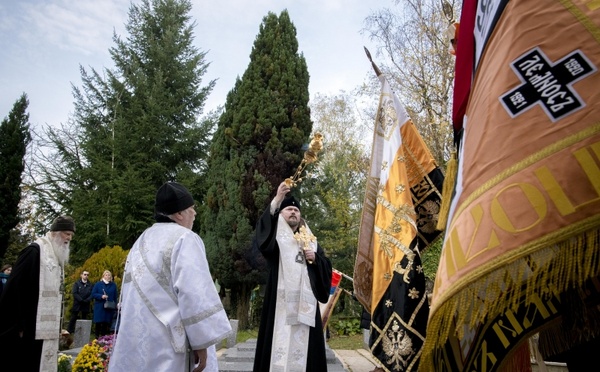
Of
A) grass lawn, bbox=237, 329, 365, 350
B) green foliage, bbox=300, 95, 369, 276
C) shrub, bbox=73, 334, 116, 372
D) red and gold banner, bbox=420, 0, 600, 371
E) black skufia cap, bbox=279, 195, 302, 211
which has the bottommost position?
red and gold banner, bbox=420, 0, 600, 371

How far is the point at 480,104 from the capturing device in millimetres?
1467

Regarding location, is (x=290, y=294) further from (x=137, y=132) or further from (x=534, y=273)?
(x=137, y=132)

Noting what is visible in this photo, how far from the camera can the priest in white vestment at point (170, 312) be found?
136 inches

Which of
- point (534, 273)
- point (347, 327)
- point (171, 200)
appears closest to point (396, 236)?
point (534, 273)

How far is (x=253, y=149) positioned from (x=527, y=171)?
1729 centimetres

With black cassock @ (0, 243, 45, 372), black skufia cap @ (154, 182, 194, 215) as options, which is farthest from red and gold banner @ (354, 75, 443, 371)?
black cassock @ (0, 243, 45, 372)

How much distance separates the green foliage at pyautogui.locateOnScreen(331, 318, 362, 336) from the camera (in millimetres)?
18547

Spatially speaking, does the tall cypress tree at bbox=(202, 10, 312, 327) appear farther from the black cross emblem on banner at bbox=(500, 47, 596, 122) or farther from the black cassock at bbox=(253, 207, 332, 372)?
the black cross emblem on banner at bbox=(500, 47, 596, 122)

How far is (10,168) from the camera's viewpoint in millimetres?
22375

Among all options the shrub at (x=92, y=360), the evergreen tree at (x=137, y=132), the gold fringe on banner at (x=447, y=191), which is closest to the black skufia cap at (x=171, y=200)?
the gold fringe on banner at (x=447, y=191)

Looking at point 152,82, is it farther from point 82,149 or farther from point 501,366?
point 501,366

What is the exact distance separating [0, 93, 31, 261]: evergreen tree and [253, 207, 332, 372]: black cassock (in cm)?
2008

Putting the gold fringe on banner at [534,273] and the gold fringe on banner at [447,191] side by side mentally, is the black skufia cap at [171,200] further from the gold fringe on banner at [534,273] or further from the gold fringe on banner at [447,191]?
the gold fringe on banner at [534,273]

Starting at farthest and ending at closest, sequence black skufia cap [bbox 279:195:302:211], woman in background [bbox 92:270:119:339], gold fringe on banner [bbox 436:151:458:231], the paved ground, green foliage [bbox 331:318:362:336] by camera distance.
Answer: green foliage [bbox 331:318:362:336], woman in background [bbox 92:270:119:339], the paved ground, black skufia cap [bbox 279:195:302:211], gold fringe on banner [bbox 436:151:458:231]
